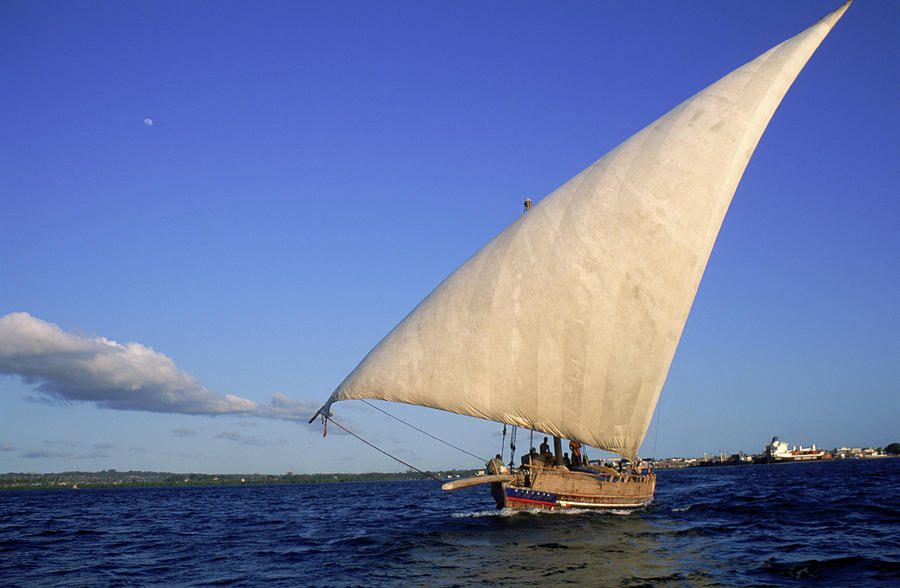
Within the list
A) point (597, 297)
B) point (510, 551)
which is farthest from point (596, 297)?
point (510, 551)

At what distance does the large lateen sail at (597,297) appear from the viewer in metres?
17.6

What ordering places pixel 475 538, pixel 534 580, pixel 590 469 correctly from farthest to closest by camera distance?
pixel 590 469
pixel 475 538
pixel 534 580

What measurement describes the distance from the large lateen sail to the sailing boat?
3cm

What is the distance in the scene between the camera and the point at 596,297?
1773cm

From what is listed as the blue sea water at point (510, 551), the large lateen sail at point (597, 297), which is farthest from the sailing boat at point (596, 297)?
the blue sea water at point (510, 551)

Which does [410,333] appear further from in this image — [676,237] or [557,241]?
[676,237]

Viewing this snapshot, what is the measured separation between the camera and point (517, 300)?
17.9 metres

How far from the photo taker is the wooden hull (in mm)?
21016

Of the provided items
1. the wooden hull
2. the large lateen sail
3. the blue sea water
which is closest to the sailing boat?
the large lateen sail

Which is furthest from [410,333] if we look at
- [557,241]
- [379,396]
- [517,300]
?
[557,241]

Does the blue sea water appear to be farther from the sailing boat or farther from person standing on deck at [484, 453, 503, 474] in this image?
the sailing boat

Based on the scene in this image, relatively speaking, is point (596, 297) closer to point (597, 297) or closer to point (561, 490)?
point (597, 297)

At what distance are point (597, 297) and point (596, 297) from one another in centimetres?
A: 4

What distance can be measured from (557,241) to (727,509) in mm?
14976
